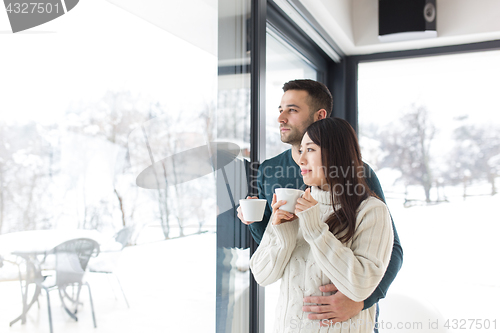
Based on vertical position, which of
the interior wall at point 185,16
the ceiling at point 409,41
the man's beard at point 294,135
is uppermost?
the ceiling at point 409,41

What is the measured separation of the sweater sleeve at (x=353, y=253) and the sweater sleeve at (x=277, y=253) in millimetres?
97

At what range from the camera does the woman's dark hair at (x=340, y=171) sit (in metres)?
1.05

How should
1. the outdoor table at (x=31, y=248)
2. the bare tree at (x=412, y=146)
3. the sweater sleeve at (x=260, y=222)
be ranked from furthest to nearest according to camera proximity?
1. the bare tree at (x=412, y=146)
2. the sweater sleeve at (x=260, y=222)
3. the outdoor table at (x=31, y=248)

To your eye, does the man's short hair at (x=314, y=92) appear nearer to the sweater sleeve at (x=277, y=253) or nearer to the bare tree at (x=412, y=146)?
the sweater sleeve at (x=277, y=253)

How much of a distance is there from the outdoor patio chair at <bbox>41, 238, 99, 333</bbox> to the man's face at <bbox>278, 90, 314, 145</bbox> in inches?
33.2

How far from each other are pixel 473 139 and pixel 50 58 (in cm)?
304

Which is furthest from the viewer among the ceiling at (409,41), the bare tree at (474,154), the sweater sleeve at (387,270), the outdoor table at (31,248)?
the bare tree at (474,154)

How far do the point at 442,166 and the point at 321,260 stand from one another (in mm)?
2489

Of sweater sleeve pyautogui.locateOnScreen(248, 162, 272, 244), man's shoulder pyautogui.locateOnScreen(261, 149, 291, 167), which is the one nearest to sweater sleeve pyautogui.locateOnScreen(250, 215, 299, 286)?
sweater sleeve pyautogui.locateOnScreen(248, 162, 272, 244)

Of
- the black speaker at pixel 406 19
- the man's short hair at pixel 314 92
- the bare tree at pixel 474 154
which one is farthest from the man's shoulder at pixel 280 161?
the bare tree at pixel 474 154

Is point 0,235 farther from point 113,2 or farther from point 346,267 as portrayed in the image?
point 346,267

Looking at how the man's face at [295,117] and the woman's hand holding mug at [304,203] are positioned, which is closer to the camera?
the woman's hand holding mug at [304,203]

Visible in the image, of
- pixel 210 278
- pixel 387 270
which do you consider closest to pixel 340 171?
pixel 387 270

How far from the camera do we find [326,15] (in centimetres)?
230
